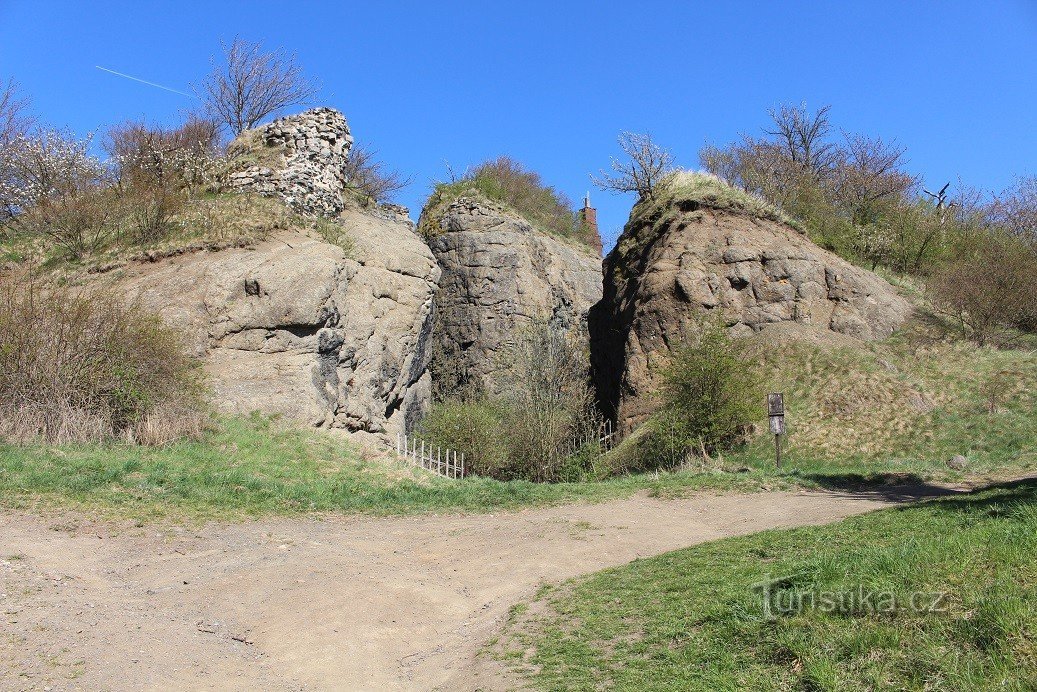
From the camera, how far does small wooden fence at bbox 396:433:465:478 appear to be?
20.3 metres

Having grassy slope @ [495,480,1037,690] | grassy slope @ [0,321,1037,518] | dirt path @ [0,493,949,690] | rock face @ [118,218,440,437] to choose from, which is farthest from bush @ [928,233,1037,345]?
grassy slope @ [495,480,1037,690]

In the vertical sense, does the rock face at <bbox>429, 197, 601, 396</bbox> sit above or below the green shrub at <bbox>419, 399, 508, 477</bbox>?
above

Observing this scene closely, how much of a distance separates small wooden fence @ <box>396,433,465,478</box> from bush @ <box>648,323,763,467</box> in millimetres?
5784

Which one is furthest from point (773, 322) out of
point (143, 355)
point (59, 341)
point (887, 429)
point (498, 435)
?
point (59, 341)

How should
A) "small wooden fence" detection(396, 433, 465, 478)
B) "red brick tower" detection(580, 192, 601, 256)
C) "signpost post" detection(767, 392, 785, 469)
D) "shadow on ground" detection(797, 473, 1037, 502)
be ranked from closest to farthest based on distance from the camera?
"shadow on ground" detection(797, 473, 1037, 502), "signpost post" detection(767, 392, 785, 469), "small wooden fence" detection(396, 433, 465, 478), "red brick tower" detection(580, 192, 601, 256)

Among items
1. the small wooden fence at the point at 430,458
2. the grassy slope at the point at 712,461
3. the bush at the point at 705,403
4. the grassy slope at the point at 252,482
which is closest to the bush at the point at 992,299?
the grassy slope at the point at 712,461

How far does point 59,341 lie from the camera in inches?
584

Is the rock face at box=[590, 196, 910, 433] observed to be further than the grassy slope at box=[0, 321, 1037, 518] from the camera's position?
Yes

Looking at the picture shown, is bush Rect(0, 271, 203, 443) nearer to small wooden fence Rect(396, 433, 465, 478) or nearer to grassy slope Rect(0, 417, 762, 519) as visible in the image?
grassy slope Rect(0, 417, 762, 519)

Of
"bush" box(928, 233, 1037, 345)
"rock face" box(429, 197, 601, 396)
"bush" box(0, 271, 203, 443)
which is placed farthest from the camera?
"rock face" box(429, 197, 601, 396)

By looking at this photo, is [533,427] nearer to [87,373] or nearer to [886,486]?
[886,486]

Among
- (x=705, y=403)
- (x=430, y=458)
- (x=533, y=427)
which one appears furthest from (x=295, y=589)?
(x=533, y=427)

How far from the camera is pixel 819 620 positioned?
5230mm

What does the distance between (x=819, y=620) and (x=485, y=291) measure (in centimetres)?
2811
